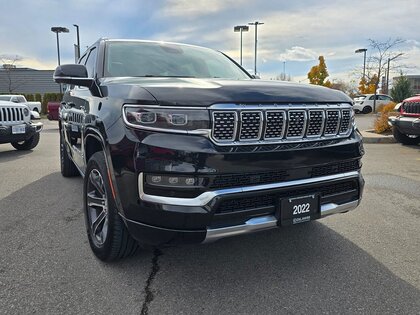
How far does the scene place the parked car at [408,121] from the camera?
29.2 ft

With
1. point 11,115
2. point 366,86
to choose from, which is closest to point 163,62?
point 11,115

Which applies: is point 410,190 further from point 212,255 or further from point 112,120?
point 112,120

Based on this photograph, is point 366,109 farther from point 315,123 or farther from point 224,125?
point 224,125

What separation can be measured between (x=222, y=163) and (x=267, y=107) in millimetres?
497

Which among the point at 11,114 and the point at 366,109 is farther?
the point at 366,109

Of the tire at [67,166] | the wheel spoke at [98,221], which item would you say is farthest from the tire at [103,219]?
the tire at [67,166]

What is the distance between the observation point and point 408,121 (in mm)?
9016

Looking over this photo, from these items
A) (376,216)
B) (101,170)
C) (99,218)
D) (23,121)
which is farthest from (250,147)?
(23,121)

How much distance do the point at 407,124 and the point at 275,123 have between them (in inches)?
312

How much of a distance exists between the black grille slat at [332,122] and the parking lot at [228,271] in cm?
104

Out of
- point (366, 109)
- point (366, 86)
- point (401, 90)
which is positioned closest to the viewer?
point (366, 109)

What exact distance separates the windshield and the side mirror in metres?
0.21

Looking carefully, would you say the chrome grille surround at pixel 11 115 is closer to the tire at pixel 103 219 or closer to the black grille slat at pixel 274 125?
the tire at pixel 103 219

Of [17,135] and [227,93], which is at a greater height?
[227,93]
